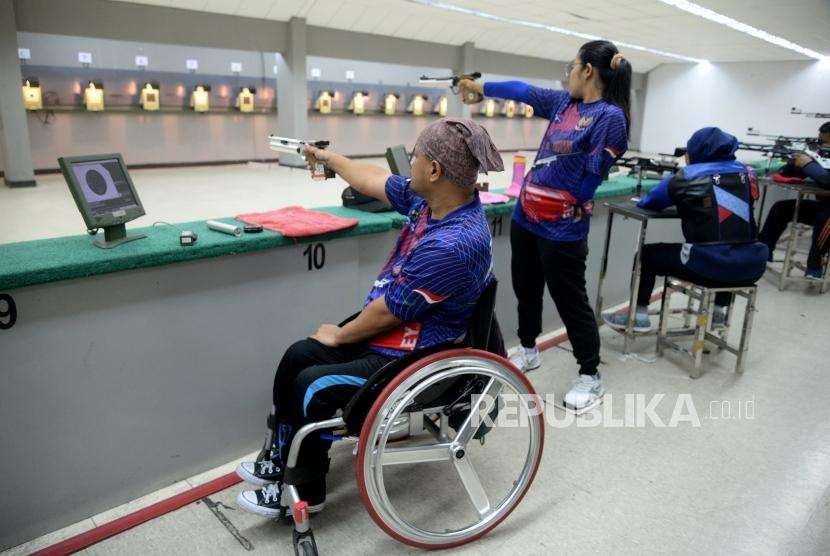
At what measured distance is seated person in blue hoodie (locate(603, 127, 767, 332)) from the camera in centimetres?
255

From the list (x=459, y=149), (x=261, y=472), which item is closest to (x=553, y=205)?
(x=459, y=149)

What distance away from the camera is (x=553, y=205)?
89.4 inches

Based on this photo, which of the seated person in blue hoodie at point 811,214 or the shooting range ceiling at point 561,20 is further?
the shooting range ceiling at point 561,20

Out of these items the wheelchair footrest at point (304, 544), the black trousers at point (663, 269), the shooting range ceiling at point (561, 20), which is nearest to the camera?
the wheelchair footrest at point (304, 544)

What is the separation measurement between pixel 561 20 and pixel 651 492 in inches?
395

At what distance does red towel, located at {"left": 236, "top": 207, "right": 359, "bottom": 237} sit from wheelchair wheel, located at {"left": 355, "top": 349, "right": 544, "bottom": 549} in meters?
0.72

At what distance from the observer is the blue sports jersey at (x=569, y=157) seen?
215 centimetres

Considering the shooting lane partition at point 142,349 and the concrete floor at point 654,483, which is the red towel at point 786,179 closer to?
the concrete floor at point 654,483

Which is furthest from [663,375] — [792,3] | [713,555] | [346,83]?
[346,83]

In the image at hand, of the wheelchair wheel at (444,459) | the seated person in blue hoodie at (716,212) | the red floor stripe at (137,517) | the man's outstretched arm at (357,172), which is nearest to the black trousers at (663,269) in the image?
the seated person in blue hoodie at (716,212)

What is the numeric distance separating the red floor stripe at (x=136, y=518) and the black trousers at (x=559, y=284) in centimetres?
137

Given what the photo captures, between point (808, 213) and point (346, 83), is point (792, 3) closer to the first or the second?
point (808, 213)

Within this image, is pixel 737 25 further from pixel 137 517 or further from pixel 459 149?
pixel 137 517

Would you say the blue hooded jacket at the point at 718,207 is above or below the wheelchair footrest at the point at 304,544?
above
